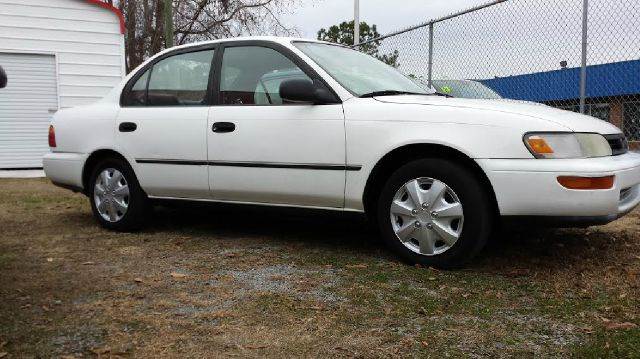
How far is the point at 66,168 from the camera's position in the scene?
17.7 ft

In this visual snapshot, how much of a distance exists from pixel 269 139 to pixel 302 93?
0.44m

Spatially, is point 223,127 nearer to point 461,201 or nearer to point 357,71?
point 357,71

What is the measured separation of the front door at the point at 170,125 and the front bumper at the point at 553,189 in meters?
2.19

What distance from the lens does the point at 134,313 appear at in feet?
9.86

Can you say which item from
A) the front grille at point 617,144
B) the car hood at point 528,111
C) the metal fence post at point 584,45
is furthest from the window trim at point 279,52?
the metal fence post at point 584,45

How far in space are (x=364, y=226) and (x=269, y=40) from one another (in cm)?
179

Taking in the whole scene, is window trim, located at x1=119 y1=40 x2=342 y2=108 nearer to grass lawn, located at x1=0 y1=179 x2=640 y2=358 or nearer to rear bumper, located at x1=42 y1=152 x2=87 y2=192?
rear bumper, located at x1=42 y1=152 x2=87 y2=192

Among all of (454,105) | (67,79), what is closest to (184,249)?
(454,105)

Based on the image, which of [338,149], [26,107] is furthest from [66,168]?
[26,107]

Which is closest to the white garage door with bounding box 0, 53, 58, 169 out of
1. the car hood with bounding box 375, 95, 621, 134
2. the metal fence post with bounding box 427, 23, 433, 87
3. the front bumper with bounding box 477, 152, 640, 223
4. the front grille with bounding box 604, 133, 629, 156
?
the metal fence post with bounding box 427, 23, 433, 87

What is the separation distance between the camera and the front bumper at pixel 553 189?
3.35 meters

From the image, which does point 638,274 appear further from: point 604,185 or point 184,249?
point 184,249

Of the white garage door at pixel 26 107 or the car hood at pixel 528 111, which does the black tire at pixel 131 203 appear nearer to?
the car hood at pixel 528 111

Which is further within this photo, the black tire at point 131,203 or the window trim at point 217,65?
the black tire at point 131,203
